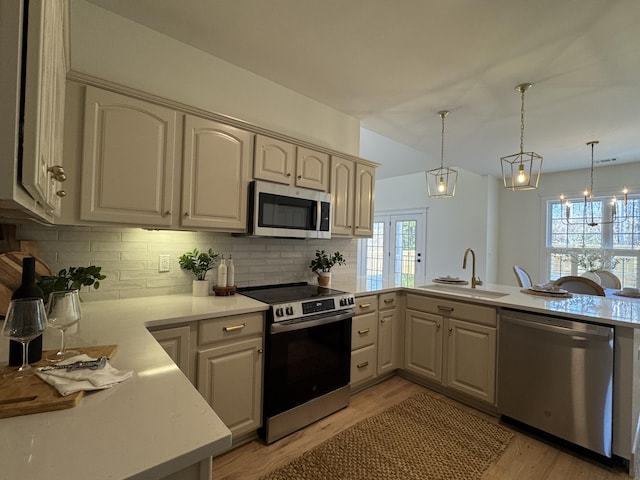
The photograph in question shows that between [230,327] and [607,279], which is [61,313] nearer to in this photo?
[230,327]

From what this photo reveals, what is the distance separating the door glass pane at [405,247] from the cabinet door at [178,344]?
18.8 ft

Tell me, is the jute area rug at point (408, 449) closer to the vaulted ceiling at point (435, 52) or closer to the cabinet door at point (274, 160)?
the cabinet door at point (274, 160)

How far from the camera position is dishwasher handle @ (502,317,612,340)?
6.11 ft

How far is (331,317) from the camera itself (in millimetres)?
2232

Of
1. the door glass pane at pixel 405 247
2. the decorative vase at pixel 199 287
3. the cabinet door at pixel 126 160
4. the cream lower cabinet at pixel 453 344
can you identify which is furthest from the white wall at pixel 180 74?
the door glass pane at pixel 405 247

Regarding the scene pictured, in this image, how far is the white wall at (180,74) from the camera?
6.13ft

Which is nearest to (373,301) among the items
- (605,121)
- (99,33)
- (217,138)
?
(217,138)

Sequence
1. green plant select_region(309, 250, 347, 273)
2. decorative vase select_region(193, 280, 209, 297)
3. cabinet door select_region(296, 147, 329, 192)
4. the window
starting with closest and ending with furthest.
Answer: decorative vase select_region(193, 280, 209, 297) → cabinet door select_region(296, 147, 329, 192) → green plant select_region(309, 250, 347, 273) → the window

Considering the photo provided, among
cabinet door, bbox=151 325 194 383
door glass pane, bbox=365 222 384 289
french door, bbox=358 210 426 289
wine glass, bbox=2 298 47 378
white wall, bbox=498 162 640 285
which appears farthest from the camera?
door glass pane, bbox=365 222 384 289

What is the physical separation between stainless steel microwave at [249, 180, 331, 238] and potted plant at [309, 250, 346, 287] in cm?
37

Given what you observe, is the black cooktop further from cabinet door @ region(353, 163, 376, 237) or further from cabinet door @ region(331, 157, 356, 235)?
cabinet door @ region(353, 163, 376, 237)

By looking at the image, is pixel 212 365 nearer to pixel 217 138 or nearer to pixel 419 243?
pixel 217 138

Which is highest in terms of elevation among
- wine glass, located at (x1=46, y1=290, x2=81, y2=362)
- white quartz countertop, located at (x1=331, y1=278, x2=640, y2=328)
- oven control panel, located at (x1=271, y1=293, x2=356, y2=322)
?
wine glass, located at (x1=46, y1=290, x2=81, y2=362)

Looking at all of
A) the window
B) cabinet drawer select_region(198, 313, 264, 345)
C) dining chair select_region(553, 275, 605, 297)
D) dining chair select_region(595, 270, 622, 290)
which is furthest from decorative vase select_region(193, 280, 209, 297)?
the window
